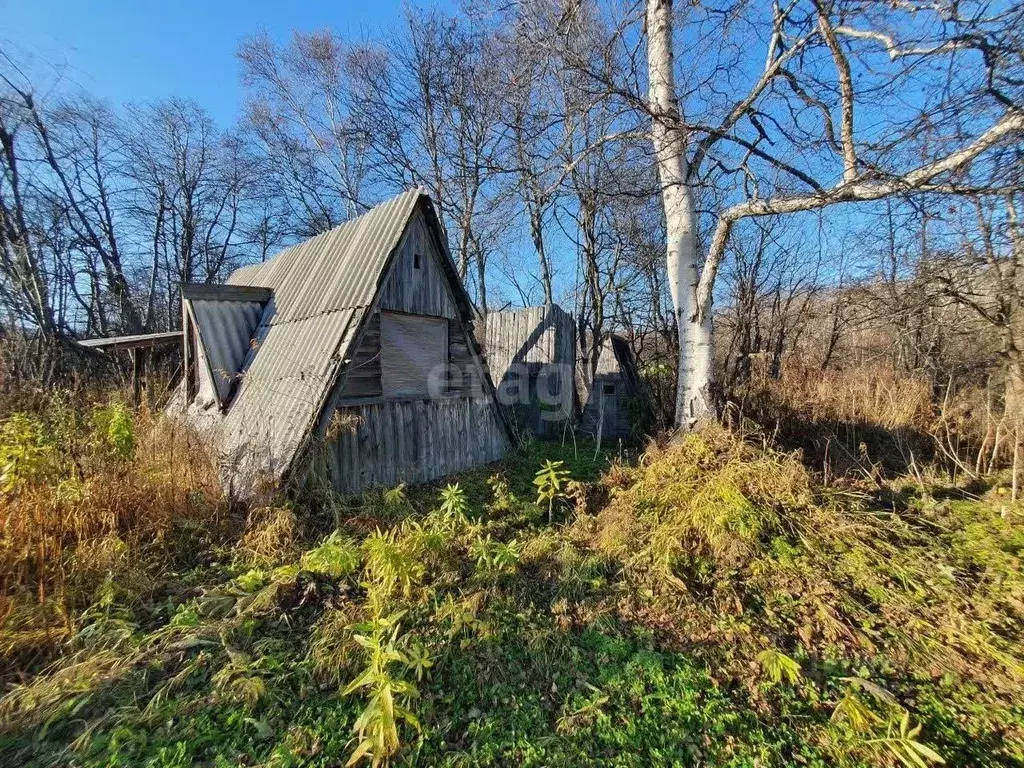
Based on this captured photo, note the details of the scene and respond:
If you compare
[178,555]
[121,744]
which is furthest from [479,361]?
[121,744]

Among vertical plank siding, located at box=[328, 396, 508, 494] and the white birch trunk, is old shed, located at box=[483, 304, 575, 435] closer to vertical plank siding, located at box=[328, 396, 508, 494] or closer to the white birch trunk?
vertical plank siding, located at box=[328, 396, 508, 494]

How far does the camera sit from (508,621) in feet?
11.5

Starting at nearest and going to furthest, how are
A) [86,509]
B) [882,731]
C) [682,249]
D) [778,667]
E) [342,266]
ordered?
1. [882,731]
2. [778,667]
3. [86,509]
4. [682,249]
5. [342,266]

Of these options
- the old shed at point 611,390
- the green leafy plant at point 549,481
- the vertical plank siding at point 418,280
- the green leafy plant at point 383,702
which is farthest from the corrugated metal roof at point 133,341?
the old shed at point 611,390

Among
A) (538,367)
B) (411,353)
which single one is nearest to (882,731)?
(411,353)

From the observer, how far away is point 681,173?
19.2 feet

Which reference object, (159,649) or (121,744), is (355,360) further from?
(121,744)

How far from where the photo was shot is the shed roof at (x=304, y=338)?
5781 mm

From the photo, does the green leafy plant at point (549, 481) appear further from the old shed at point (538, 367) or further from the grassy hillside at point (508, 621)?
the old shed at point (538, 367)

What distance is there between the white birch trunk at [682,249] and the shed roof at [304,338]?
3.97 metres

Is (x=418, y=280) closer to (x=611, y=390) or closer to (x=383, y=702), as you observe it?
(x=383, y=702)

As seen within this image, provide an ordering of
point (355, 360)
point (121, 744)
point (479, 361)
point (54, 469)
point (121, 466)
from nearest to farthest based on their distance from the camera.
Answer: point (121, 744) → point (54, 469) → point (121, 466) → point (355, 360) → point (479, 361)

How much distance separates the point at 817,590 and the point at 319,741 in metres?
3.97

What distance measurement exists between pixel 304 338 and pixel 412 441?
98.6 inches
